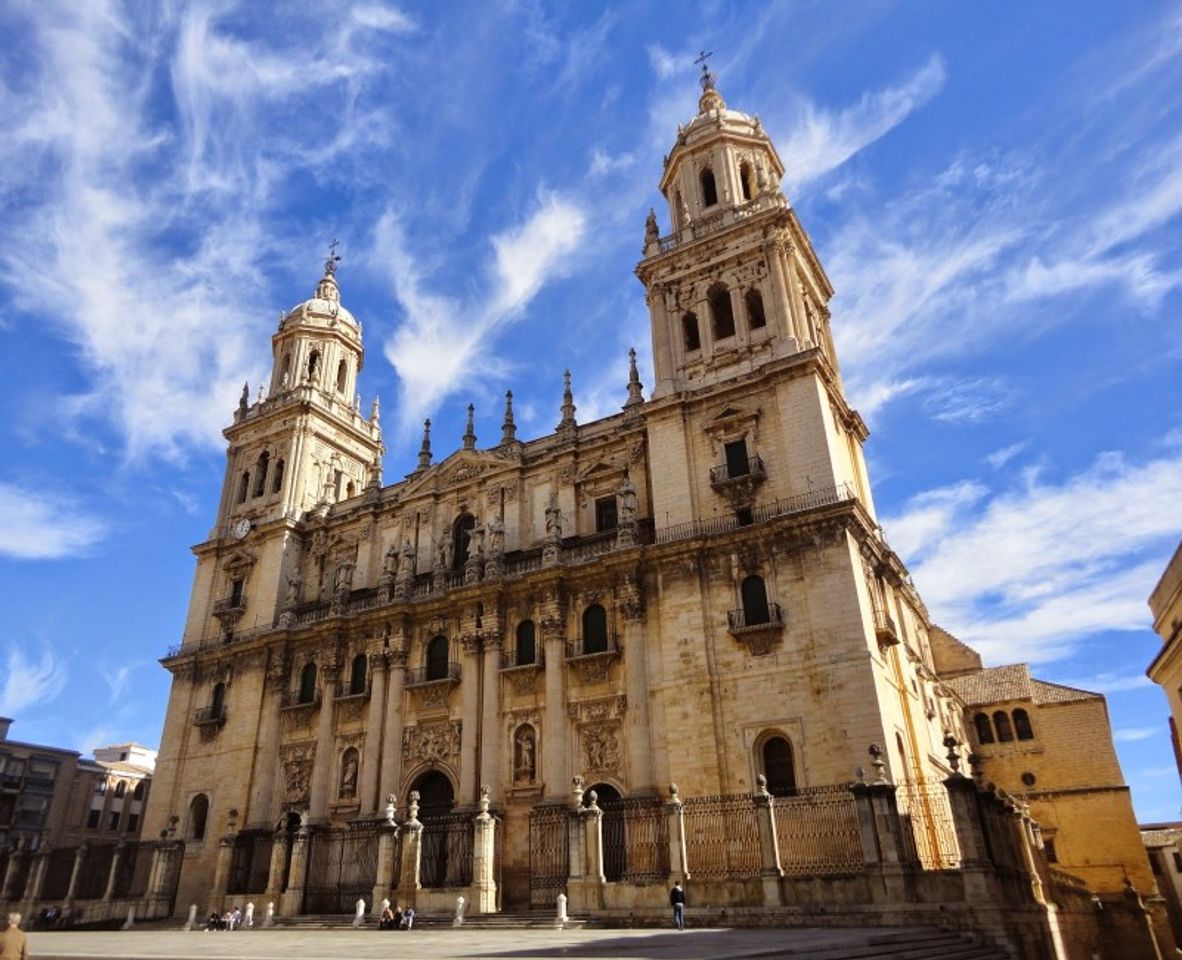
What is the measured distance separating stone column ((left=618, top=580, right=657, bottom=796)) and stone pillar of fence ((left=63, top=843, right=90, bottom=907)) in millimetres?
18140

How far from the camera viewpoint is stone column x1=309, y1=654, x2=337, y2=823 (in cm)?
2647

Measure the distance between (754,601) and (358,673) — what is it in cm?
1384

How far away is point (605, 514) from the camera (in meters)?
26.9

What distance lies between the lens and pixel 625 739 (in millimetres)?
22734

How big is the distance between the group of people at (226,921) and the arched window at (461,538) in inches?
457

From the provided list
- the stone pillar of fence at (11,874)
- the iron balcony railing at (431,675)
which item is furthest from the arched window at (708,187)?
the stone pillar of fence at (11,874)

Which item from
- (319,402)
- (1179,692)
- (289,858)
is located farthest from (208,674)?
(1179,692)

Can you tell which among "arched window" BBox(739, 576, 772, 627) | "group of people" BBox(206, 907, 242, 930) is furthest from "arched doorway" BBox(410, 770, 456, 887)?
"arched window" BBox(739, 576, 772, 627)

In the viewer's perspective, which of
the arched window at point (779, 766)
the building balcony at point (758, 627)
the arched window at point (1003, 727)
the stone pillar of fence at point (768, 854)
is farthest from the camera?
the arched window at point (1003, 727)

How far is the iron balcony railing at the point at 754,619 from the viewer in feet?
70.8

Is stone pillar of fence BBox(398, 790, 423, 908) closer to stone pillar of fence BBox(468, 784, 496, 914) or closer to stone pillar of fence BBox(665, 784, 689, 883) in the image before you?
stone pillar of fence BBox(468, 784, 496, 914)

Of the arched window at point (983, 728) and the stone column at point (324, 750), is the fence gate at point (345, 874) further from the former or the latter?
the arched window at point (983, 728)

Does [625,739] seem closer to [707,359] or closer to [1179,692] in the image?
[707,359]

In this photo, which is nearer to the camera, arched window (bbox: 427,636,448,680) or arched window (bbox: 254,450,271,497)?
arched window (bbox: 427,636,448,680)
